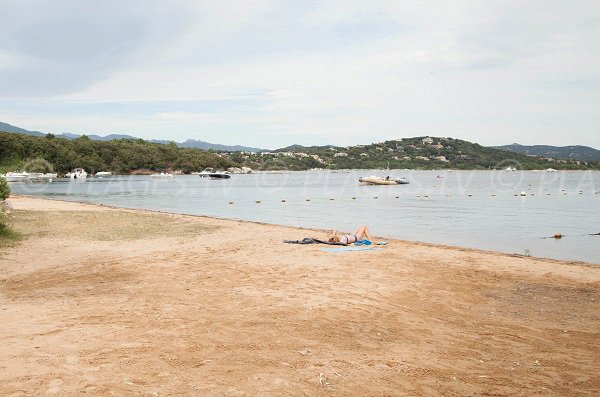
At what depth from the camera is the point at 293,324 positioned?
7484 mm

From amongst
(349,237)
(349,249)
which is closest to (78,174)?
(349,237)

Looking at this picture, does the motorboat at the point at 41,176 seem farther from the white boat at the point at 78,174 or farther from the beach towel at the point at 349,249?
the beach towel at the point at 349,249

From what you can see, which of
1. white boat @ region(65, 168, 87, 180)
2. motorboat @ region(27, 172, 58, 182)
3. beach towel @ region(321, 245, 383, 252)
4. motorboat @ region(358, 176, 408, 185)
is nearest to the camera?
beach towel @ region(321, 245, 383, 252)

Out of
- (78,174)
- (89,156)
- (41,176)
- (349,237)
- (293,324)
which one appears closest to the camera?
(293,324)

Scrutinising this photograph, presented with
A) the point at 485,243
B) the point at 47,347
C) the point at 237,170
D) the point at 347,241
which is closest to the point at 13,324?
the point at 47,347

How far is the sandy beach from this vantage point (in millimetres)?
5391

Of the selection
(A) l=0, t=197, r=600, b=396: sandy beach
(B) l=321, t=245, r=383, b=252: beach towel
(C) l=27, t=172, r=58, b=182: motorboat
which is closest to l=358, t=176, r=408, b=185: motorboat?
(C) l=27, t=172, r=58, b=182: motorboat

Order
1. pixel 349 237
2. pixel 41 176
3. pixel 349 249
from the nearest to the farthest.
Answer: pixel 349 249, pixel 349 237, pixel 41 176

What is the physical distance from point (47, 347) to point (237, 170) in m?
177

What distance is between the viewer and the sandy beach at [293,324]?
539 centimetres

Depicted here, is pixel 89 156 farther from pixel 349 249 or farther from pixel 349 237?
pixel 349 249

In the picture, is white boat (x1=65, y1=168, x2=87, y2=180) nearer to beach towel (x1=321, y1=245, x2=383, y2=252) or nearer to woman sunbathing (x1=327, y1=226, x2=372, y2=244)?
woman sunbathing (x1=327, y1=226, x2=372, y2=244)

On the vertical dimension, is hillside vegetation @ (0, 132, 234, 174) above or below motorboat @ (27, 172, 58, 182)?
above

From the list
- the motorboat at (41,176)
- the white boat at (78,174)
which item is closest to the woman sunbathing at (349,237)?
the motorboat at (41,176)
